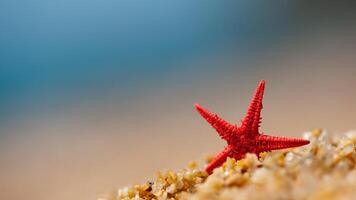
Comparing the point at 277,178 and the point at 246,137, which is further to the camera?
the point at 246,137

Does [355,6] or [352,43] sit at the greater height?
[355,6]

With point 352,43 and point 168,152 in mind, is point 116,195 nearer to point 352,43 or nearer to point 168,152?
point 168,152

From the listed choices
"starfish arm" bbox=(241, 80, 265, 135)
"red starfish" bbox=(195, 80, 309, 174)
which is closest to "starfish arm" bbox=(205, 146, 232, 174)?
"red starfish" bbox=(195, 80, 309, 174)

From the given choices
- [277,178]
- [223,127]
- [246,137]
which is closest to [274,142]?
[246,137]

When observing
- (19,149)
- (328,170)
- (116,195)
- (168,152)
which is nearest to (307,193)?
(328,170)

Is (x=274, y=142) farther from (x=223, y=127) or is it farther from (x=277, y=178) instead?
(x=277, y=178)

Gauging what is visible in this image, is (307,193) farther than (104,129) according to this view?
No

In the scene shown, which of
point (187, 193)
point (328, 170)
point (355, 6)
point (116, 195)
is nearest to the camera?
point (328, 170)
